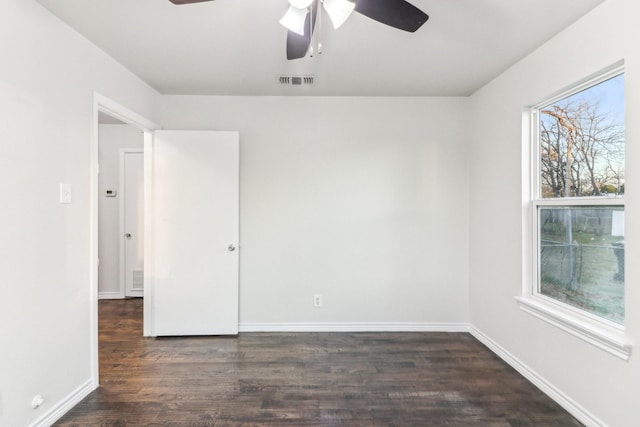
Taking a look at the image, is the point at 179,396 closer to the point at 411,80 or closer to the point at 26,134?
the point at 26,134

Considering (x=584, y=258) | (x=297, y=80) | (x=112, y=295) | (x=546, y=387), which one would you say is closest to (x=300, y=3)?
(x=297, y=80)

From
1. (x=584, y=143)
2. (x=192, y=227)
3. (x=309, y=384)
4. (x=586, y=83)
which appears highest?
(x=586, y=83)

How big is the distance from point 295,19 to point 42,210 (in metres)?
1.76

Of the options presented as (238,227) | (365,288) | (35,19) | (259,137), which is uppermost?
(35,19)

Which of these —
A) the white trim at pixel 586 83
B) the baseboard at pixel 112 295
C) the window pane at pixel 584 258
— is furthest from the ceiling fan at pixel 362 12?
the baseboard at pixel 112 295

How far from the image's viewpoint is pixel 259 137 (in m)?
3.27

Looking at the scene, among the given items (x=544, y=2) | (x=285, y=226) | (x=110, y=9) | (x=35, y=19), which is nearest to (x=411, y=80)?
(x=544, y=2)

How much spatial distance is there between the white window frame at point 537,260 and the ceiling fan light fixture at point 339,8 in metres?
1.52

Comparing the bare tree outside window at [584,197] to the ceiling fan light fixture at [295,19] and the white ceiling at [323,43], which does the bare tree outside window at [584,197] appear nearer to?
the white ceiling at [323,43]

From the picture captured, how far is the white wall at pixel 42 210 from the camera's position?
1.64m

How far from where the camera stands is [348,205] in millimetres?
3293

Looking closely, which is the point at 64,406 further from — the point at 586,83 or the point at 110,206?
the point at 586,83

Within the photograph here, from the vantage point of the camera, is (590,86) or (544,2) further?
(590,86)

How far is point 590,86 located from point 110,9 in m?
2.91
